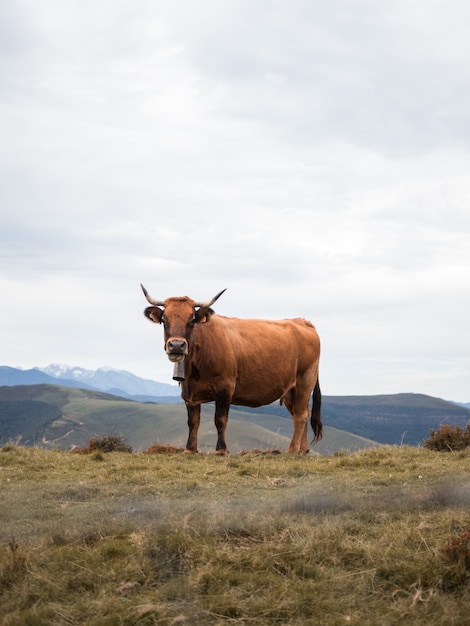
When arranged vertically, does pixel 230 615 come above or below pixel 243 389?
below

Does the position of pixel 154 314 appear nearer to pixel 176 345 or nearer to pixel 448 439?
pixel 176 345

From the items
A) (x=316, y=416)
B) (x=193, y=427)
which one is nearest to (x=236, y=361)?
(x=193, y=427)

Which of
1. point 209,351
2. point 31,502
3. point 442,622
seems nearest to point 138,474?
point 31,502

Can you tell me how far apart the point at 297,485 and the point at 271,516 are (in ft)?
8.51

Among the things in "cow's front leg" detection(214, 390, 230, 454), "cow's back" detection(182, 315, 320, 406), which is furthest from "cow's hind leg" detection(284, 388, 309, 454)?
"cow's front leg" detection(214, 390, 230, 454)

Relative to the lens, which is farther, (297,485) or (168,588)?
(297,485)

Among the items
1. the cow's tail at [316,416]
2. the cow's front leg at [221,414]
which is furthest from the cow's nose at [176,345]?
the cow's tail at [316,416]

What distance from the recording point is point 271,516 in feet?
30.2

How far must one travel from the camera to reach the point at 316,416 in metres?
19.6

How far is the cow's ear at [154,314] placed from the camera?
16.8 metres

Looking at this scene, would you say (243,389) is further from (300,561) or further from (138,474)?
(300,561)

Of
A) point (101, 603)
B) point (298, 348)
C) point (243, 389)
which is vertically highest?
point (298, 348)

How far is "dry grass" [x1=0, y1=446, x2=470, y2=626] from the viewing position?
7219 mm

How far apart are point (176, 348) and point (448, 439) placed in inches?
254
